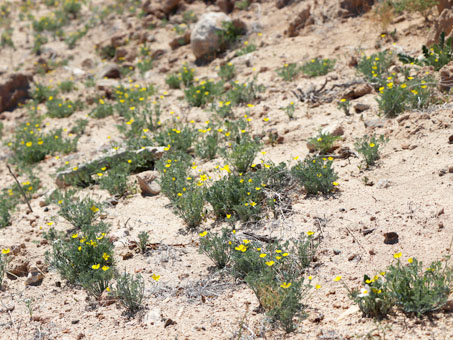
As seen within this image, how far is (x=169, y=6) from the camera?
12.9 meters

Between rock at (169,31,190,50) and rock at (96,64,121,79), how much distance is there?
1351 mm

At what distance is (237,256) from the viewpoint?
4410mm

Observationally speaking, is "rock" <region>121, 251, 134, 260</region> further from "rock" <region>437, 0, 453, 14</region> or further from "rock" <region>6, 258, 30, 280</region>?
"rock" <region>437, 0, 453, 14</region>

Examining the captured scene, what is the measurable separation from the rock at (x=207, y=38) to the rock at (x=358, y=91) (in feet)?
13.2

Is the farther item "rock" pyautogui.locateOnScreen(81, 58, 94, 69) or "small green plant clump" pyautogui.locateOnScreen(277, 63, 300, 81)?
A: "rock" pyautogui.locateOnScreen(81, 58, 94, 69)

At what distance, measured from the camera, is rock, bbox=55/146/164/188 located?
707 cm

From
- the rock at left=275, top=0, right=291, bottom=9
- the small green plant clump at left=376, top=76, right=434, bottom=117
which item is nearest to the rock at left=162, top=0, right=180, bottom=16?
the rock at left=275, top=0, right=291, bottom=9

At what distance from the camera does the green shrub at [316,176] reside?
17.3 feet

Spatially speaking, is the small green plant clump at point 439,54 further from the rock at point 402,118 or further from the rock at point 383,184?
the rock at point 383,184

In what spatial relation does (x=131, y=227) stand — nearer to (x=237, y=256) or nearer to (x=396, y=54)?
(x=237, y=256)

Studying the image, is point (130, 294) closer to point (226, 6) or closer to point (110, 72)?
point (110, 72)

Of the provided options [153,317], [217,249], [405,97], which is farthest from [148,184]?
[405,97]

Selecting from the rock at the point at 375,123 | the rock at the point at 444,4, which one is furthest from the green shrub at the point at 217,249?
the rock at the point at 444,4

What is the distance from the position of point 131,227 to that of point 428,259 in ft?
10.2
